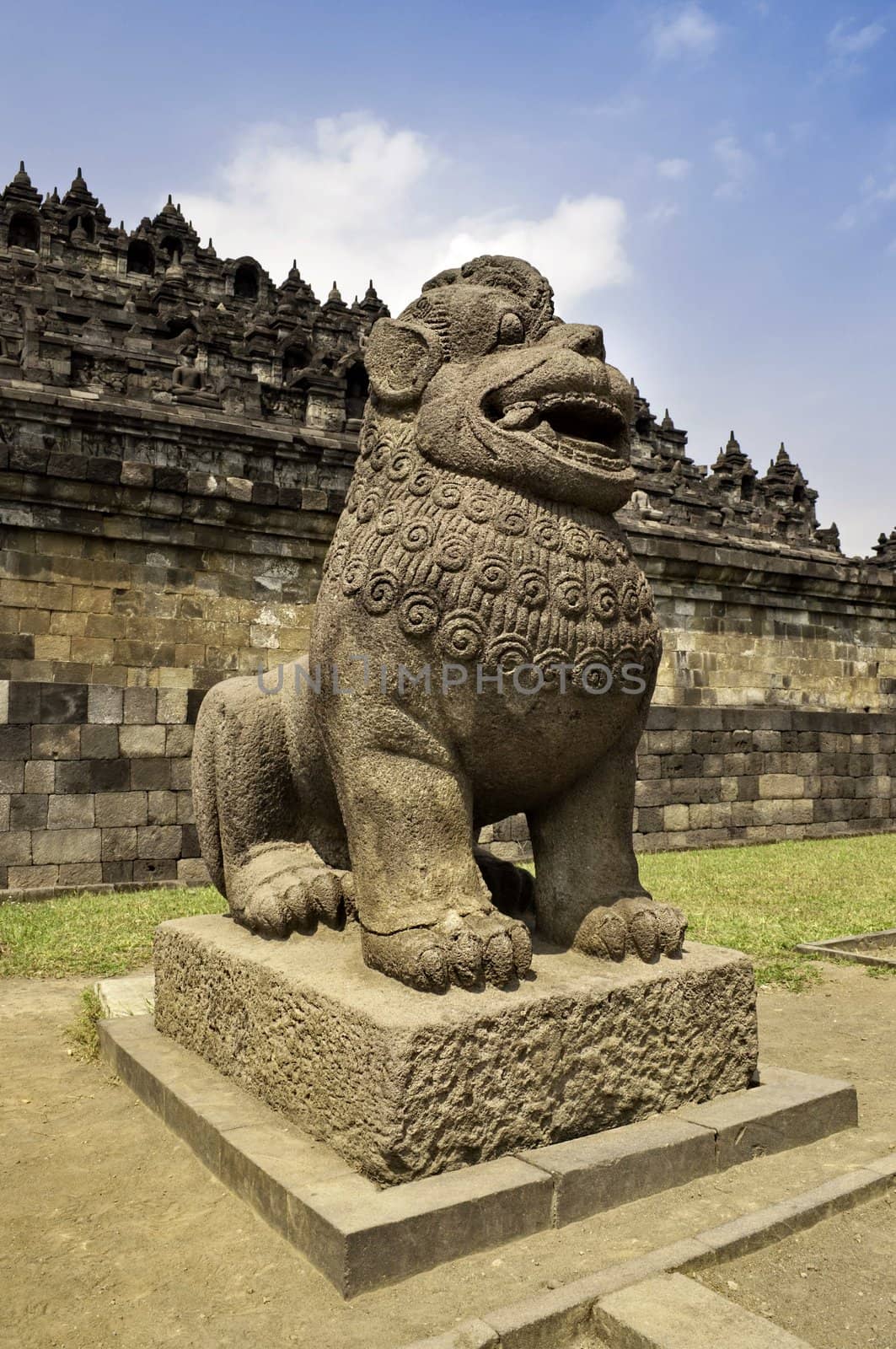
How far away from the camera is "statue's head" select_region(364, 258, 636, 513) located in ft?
8.24

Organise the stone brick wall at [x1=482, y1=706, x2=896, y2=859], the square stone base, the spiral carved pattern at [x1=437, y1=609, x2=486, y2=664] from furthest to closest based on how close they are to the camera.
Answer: the stone brick wall at [x1=482, y1=706, x2=896, y2=859]
the spiral carved pattern at [x1=437, y1=609, x2=486, y2=664]
the square stone base

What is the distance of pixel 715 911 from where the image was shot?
6.54m

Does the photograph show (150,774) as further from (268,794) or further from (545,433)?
(545,433)

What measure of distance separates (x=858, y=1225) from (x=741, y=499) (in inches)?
1089

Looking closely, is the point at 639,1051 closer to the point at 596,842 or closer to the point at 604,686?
the point at 596,842

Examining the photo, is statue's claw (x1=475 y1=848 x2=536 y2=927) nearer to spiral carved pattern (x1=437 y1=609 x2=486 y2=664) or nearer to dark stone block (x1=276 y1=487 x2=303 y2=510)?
spiral carved pattern (x1=437 y1=609 x2=486 y2=664)

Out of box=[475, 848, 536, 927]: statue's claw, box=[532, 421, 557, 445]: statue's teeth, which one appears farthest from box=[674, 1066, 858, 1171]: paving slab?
box=[532, 421, 557, 445]: statue's teeth

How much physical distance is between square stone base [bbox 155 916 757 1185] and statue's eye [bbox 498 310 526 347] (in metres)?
1.62

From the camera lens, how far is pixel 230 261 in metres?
31.9

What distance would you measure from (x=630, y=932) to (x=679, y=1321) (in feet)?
3.18

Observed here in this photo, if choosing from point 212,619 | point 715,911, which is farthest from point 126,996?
point 212,619

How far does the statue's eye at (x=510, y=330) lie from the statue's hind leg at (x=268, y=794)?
3.71ft

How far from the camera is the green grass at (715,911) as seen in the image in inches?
204

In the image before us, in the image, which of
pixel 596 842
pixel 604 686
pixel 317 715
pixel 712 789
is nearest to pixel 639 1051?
pixel 596 842
